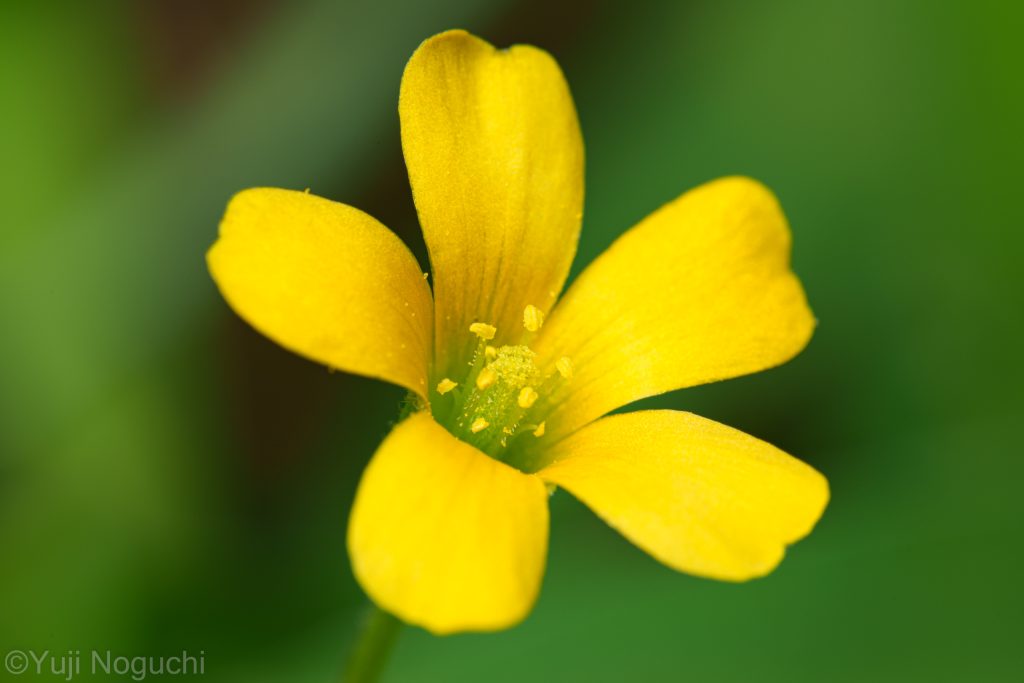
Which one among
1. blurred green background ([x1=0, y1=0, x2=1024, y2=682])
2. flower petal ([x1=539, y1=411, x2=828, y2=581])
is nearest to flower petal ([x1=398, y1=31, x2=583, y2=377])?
flower petal ([x1=539, y1=411, x2=828, y2=581])

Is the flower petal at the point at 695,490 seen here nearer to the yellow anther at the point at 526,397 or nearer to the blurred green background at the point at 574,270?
the yellow anther at the point at 526,397

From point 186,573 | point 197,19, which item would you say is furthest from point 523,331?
point 197,19

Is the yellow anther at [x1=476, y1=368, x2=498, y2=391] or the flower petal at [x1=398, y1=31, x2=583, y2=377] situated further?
the yellow anther at [x1=476, y1=368, x2=498, y2=391]

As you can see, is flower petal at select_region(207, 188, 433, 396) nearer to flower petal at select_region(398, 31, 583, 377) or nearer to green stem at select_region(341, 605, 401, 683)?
flower petal at select_region(398, 31, 583, 377)

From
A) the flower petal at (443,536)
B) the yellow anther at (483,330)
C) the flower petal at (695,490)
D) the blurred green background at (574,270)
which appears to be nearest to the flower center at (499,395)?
the yellow anther at (483,330)

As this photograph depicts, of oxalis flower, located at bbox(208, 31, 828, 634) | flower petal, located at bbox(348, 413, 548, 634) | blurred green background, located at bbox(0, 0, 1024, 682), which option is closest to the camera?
flower petal, located at bbox(348, 413, 548, 634)

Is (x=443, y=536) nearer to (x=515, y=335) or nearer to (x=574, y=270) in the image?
(x=515, y=335)

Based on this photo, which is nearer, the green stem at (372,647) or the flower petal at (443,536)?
the flower petal at (443,536)
